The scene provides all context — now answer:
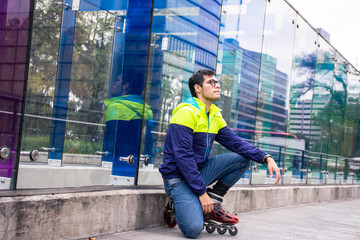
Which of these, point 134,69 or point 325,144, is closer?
point 134,69

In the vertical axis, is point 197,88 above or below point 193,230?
above

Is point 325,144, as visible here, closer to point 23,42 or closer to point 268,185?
point 268,185

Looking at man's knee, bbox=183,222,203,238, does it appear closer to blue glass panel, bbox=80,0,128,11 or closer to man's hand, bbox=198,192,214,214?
man's hand, bbox=198,192,214,214

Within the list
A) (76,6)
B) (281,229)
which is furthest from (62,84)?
(281,229)

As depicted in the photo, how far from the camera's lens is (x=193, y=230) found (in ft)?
12.0

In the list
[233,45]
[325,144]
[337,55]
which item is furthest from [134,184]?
[337,55]

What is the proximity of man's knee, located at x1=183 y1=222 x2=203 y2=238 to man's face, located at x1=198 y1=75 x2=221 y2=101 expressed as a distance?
1.04 m

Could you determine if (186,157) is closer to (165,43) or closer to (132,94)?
(132,94)

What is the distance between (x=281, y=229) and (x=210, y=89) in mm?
→ 1568

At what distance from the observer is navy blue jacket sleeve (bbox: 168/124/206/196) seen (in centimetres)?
369

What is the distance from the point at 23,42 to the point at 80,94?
117 inches

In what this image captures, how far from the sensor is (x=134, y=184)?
14.3 ft

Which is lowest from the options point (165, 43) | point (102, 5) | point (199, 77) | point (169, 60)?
point (199, 77)

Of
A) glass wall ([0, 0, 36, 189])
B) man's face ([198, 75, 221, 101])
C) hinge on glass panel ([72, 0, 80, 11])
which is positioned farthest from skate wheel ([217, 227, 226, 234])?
hinge on glass panel ([72, 0, 80, 11])
